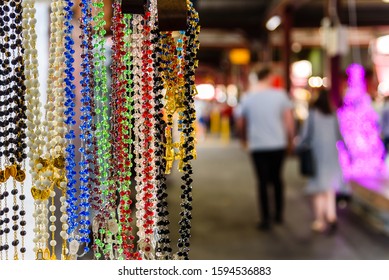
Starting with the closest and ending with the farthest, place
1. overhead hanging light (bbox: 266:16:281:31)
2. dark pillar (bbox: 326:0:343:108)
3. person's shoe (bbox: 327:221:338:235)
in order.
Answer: person's shoe (bbox: 327:221:338:235), dark pillar (bbox: 326:0:343:108), overhead hanging light (bbox: 266:16:281:31)

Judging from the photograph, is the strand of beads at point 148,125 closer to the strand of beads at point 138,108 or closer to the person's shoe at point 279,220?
the strand of beads at point 138,108

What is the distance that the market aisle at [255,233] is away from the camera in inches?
155

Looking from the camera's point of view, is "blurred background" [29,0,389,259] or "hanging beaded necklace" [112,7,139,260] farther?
"blurred background" [29,0,389,259]

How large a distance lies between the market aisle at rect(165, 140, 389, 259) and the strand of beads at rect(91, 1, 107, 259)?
2069mm

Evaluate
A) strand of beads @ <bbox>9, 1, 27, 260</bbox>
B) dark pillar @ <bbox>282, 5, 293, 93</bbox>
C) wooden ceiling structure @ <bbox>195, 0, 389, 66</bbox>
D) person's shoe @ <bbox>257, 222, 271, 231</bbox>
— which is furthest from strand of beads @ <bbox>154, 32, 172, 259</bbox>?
wooden ceiling structure @ <bbox>195, 0, 389, 66</bbox>

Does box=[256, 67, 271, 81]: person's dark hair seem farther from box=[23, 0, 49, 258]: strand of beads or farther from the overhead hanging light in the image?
the overhead hanging light

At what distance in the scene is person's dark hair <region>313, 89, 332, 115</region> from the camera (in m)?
4.42

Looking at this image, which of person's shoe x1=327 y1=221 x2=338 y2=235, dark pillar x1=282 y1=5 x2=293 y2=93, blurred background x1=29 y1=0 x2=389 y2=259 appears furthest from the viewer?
dark pillar x1=282 y1=5 x2=293 y2=93

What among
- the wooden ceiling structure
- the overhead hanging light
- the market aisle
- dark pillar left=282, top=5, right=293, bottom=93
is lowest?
the market aisle

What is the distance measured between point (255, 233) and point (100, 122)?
11.9 feet

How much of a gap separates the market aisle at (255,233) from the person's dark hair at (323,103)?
1.18 m

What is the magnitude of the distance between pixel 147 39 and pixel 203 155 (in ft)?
35.7

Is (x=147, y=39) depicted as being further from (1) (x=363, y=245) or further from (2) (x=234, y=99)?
(2) (x=234, y=99)
